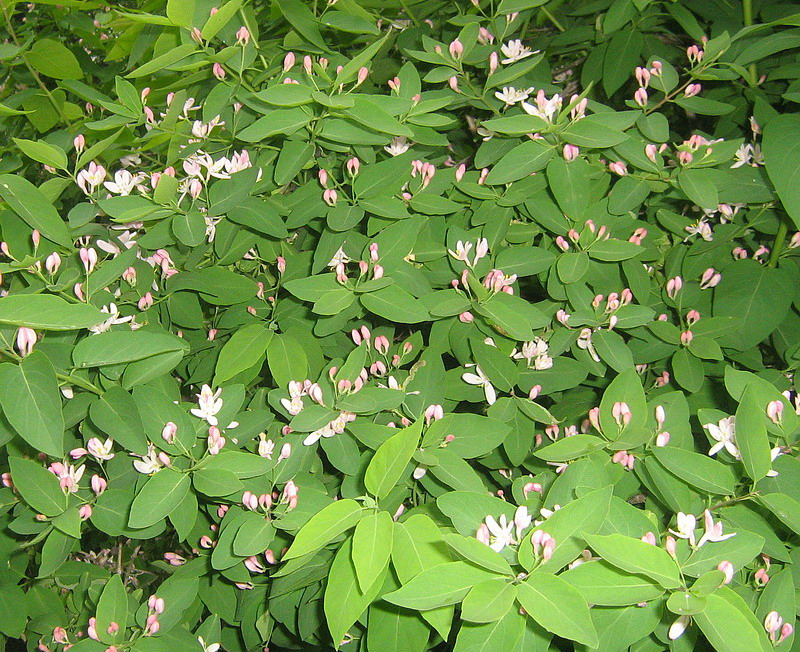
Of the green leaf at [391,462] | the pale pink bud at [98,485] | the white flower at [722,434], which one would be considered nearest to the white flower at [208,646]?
the pale pink bud at [98,485]

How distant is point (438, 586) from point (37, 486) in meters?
0.68

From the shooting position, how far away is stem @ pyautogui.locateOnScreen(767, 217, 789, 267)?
1.42 meters

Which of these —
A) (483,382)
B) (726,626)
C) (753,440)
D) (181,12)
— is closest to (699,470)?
(753,440)

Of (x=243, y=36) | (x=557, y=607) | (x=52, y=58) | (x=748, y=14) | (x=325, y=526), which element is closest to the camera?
(x=557, y=607)

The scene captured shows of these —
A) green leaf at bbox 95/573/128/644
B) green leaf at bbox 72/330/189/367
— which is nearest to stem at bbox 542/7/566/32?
green leaf at bbox 72/330/189/367

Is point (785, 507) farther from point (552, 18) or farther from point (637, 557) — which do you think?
point (552, 18)

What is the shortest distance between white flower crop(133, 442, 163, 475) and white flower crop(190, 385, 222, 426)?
0.08 m

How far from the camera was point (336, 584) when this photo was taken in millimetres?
822

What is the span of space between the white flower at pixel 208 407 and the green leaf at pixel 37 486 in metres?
0.23

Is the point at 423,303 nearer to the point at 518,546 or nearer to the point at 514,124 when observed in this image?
the point at 514,124

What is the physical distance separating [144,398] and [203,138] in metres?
0.58

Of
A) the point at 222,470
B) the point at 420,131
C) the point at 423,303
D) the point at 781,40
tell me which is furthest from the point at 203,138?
the point at 781,40

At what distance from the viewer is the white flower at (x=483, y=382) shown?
4.09ft

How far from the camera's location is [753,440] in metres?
0.84
